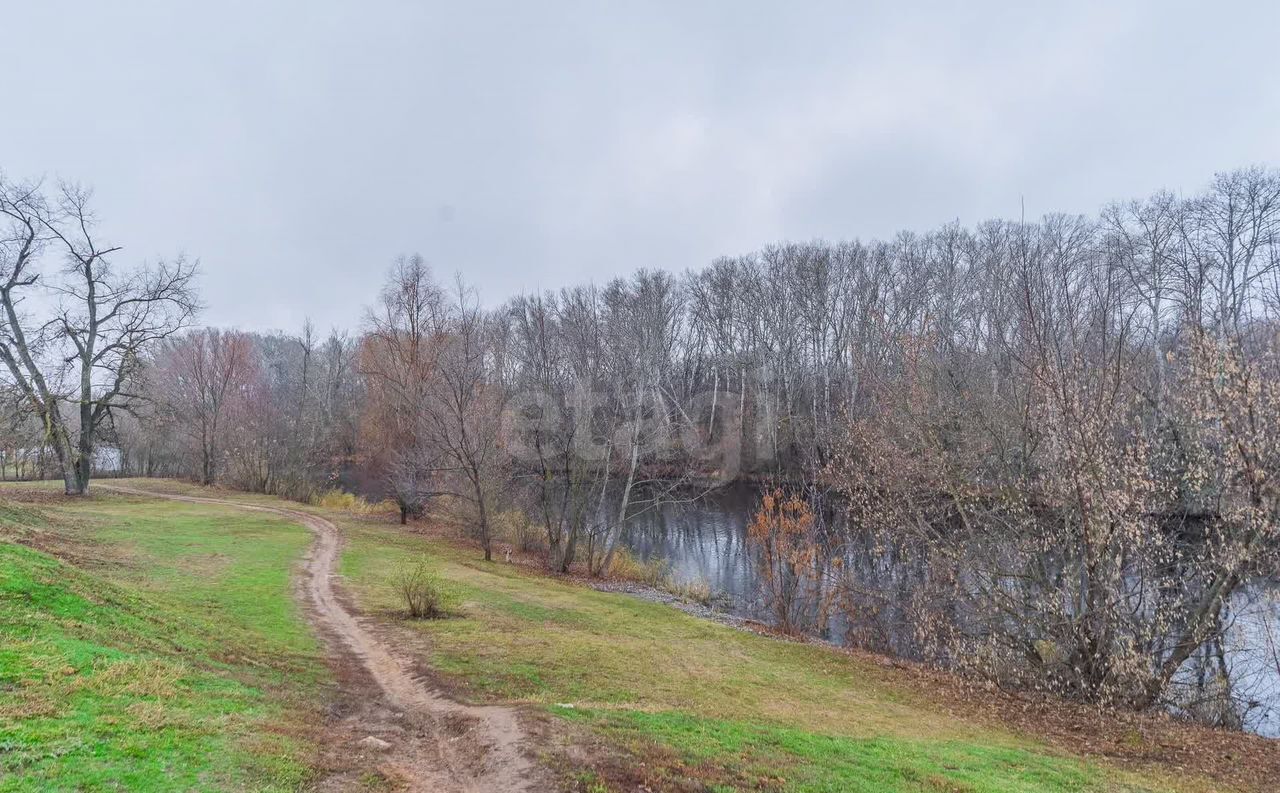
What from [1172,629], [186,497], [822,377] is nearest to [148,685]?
[1172,629]

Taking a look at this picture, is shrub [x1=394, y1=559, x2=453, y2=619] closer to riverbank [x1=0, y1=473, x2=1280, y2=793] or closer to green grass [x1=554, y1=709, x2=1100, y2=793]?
riverbank [x1=0, y1=473, x2=1280, y2=793]

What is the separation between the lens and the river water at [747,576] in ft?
35.3

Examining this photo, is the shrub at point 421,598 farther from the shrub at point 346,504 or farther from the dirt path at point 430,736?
the shrub at point 346,504

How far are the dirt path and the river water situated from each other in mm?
10399

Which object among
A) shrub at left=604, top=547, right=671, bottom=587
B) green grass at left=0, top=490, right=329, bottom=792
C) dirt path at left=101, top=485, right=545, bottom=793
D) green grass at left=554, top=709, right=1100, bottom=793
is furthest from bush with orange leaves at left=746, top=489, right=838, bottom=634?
green grass at left=0, top=490, right=329, bottom=792

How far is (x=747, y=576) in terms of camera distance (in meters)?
21.7

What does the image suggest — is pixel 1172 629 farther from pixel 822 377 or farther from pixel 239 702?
pixel 822 377

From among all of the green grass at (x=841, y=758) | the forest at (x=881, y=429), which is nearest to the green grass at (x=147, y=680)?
the green grass at (x=841, y=758)

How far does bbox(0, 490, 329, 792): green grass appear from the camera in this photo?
4.04 m

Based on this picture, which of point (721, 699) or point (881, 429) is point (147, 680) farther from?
point (881, 429)

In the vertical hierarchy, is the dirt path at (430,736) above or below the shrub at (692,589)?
above

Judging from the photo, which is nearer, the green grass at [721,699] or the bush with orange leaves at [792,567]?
the green grass at [721,699]

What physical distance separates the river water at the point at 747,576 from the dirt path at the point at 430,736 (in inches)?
409

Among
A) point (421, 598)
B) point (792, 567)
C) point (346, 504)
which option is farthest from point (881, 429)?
point (346, 504)
